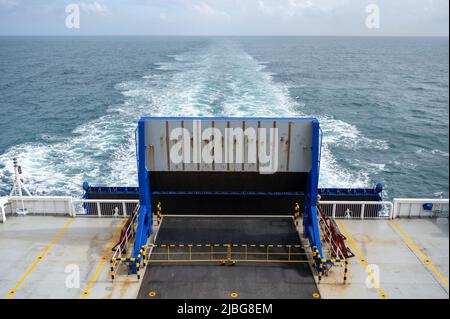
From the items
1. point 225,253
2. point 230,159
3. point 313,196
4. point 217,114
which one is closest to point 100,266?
point 225,253

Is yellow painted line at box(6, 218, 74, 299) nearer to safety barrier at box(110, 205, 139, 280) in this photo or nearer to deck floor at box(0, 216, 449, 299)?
deck floor at box(0, 216, 449, 299)

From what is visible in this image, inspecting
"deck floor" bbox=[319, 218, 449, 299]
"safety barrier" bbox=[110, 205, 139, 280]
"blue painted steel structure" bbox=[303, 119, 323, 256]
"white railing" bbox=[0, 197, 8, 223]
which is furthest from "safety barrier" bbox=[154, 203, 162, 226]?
"deck floor" bbox=[319, 218, 449, 299]

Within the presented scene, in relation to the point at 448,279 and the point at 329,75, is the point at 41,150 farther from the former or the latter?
the point at 329,75

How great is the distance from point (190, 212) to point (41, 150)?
23.9 meters

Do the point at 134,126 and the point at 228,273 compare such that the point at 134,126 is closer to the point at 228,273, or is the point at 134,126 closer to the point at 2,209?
the point at 2,209

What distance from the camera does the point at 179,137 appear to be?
45.1 feet

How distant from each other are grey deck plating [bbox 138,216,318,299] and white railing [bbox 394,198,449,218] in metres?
4.61

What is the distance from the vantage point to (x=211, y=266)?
13062 mm

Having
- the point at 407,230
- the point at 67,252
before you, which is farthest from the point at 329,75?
the point at 67,252

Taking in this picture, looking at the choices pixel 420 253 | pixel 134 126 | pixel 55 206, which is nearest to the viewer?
pixel 420 253

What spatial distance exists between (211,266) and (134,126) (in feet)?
91.4

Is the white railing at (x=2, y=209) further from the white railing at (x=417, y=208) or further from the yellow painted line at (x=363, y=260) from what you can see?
the white railing at (x=417, y=208)

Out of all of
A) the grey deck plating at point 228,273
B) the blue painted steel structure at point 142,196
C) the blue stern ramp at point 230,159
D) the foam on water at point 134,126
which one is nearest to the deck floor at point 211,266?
the grey deck plating at point 228,273

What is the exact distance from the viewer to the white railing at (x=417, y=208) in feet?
52.6
